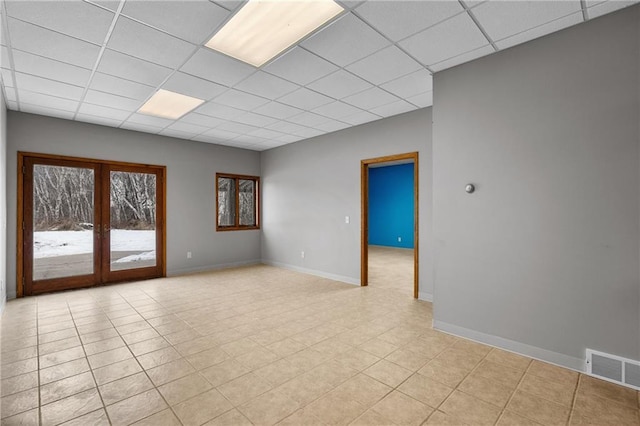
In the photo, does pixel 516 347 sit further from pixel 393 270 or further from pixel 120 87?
Result: pixel 120 87

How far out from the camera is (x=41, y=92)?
12.1 feet

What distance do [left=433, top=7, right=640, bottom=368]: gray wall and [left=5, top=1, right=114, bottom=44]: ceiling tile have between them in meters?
3.06

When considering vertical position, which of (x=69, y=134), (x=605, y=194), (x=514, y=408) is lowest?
(x=514, y=408)

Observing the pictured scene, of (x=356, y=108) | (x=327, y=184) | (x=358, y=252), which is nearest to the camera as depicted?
(x=356, y=108)

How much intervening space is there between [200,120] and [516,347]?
16.4 ft

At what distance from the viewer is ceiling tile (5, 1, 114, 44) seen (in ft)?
7.07

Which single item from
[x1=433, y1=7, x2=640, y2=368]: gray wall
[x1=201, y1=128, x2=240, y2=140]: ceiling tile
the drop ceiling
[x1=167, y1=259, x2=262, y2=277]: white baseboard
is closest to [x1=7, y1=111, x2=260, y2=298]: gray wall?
[x1=167, y1=259, x2=262, y2=277]: white baseboard

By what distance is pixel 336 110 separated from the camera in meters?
4.40

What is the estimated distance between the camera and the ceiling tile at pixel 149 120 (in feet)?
15.2

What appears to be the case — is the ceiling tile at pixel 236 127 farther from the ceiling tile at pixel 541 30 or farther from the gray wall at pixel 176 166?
the ceiling tile at pixel 541 30

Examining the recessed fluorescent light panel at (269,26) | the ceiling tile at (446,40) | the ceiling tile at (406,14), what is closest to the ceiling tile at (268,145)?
the recessed fluorescent light panel at (269,26)

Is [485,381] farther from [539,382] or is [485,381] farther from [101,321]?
[101,321]

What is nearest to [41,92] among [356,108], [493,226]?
[356,108]

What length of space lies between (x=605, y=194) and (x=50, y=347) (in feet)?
16.1
